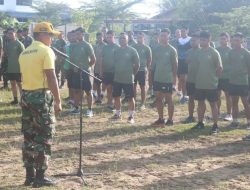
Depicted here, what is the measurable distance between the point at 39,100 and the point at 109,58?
6.40 meters

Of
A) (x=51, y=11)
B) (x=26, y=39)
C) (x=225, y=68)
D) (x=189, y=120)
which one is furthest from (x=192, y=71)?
(x=51, y=11)

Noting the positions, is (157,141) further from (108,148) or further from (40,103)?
(40,103)

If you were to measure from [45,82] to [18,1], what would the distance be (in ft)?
185

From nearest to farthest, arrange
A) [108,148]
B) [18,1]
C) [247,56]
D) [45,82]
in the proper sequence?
[45,82]
[108,148]
[247,56]
[18,1]

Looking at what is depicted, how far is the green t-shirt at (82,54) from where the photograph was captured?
412 inches

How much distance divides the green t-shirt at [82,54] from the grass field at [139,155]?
1.32 m

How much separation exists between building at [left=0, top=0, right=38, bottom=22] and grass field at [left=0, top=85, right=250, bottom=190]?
156 feet

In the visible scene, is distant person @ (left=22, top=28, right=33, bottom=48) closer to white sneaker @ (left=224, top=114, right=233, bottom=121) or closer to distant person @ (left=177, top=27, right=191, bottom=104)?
distant person @ (left=177, top=27, right=191, bottom=104)

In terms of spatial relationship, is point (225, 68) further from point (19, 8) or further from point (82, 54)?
point (19, 8)

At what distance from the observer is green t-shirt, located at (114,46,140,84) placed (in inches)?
389

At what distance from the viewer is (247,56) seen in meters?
9.30

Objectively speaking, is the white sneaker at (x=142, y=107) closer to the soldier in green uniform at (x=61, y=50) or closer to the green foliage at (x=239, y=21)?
the soldier in green uniform at (x=61, y=50)

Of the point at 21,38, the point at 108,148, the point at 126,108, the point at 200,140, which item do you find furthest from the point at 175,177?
the point at 21,38

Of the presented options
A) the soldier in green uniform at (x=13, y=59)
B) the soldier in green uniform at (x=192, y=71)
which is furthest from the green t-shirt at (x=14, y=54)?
the soldier in green uniform at (x=192, y=71)
